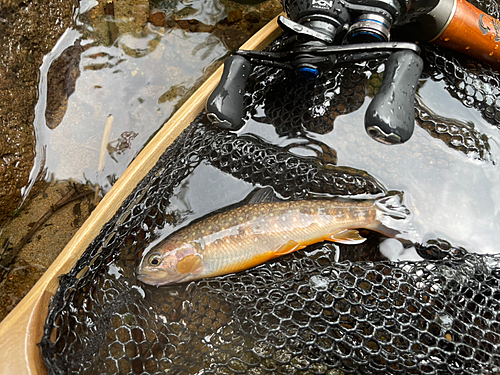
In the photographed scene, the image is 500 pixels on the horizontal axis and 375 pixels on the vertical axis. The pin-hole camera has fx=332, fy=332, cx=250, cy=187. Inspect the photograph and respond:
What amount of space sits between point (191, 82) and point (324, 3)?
1380 millimetres

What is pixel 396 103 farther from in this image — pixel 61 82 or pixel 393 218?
pixel 61 82

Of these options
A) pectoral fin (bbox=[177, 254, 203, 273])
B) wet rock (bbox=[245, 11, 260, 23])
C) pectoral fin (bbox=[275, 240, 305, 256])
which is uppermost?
wet rock (bbox=[245, 11, 260, 23])

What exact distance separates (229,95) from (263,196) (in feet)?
2.25

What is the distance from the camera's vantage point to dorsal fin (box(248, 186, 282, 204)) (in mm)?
2109

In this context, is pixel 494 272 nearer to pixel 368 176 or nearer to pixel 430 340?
pixel 430 340

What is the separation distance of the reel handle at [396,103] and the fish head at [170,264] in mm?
1181

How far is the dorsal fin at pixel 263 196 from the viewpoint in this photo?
2.11m

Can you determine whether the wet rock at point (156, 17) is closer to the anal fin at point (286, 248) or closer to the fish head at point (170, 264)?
the fish head at point (170, 264)

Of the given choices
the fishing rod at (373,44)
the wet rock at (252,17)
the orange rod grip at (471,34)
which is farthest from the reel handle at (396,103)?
the wet rock at (252,17)

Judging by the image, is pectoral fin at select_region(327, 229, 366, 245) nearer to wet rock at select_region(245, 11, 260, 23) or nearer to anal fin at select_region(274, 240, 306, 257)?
anal fin at select_region(274, 240, 306, 257)

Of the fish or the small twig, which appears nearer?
the fish

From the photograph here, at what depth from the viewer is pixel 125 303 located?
179 centimetres

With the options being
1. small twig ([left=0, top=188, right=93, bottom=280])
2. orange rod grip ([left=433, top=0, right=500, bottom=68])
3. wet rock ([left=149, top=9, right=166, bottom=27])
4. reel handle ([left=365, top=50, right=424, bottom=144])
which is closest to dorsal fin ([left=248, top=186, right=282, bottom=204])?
reel handle ([left=365, top=50, right=424, bottom=144])

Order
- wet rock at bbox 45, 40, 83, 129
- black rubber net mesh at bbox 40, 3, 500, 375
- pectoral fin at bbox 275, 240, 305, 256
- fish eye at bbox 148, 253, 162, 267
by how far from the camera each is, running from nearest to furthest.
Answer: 1. black rubber net mesh at bbox 40, 3, 500, 375
2. fish eye at bbox 148, 253, 162, 267
3. pectoral fin at bbox 275, 240, 305, 256
4. wet rock at bbox 45, 40, 83, 129
